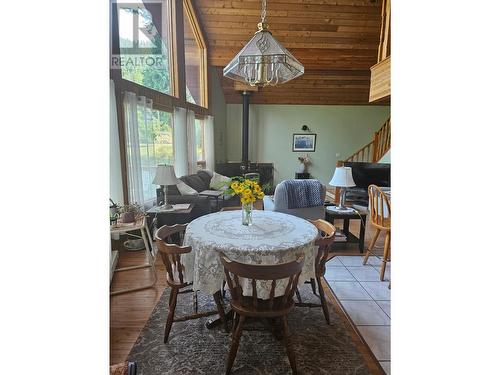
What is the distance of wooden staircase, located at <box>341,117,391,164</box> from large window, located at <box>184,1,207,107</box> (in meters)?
4.40

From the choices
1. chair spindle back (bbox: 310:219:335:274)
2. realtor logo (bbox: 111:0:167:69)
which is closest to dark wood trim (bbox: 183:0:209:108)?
realtor logo (bbox: 111:0:167:69)

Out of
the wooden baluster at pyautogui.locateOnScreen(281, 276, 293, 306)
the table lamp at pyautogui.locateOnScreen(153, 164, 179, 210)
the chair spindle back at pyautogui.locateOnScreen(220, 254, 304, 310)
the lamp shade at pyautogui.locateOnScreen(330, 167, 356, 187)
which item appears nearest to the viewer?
the chair spindle back at pyautogui.locateOnScreen(220, 254, 304, 310)

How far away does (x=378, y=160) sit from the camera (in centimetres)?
725

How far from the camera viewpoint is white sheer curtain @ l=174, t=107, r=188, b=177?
5.00 meters

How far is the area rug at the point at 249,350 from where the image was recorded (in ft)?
5.64

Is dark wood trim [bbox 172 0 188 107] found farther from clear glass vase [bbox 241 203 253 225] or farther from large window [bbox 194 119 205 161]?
clear glass vase [bbox 241 203 253 225]

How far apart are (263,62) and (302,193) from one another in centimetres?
203

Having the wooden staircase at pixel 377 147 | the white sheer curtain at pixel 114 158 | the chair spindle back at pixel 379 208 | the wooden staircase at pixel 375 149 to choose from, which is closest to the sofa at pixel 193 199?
the white sheer curtain at pixel 114 158

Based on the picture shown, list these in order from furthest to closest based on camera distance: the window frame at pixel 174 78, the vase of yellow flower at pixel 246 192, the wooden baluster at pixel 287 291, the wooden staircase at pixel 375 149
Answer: the wooden staircase at pixel 375 149 → the window frame at pixel 174 78 → the vase of yellow flower at pixel 246 192 → the wooden baluster at pixel 287 291

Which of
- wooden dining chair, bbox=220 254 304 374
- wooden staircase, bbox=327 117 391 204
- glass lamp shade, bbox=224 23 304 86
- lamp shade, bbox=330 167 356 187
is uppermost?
glass lamp shade, bbox=224 23 304 86

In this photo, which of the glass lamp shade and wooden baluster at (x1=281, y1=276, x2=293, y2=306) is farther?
the glass lamp shade

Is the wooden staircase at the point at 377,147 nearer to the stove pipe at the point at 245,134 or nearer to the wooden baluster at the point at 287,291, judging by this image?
the stove pipe at the point at 245,134

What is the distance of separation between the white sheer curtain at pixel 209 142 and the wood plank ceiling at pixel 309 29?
133 cm
